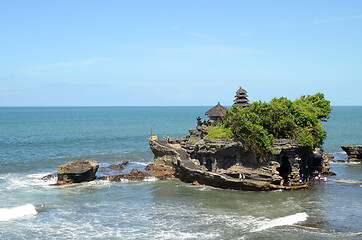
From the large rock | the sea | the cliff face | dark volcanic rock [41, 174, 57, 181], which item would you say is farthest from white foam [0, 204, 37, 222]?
the cliff face

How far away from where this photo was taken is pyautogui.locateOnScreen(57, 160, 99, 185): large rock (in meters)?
49.5

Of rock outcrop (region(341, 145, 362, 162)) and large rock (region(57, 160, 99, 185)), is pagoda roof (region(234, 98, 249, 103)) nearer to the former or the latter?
large rock (region(57, 160, 99, 185))

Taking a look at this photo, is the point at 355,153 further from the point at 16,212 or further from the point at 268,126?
the point at 16,212

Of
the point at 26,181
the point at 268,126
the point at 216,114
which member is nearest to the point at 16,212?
the point at 26,181

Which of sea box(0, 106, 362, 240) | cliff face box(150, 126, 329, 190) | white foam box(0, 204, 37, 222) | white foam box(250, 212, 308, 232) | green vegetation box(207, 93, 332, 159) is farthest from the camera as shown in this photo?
cliff face box(150, 126, 329, 190)

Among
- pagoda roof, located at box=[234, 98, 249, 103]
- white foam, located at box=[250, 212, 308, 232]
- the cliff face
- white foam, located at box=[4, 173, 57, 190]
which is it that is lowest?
white foam, located at box=[4, 173, 57, 190]

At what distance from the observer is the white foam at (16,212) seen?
36.8 metres

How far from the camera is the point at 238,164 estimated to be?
47156 mm

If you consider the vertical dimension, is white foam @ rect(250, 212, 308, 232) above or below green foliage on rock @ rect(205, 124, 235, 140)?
below

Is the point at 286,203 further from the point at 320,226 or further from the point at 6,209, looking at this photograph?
the point at 6,209

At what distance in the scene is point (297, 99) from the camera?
5597 centimetres

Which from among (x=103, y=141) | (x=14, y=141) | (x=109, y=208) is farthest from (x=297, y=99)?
(x=14, y=141)

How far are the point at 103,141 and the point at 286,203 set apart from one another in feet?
210

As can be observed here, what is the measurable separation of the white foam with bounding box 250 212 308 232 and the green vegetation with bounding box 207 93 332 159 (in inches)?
403
